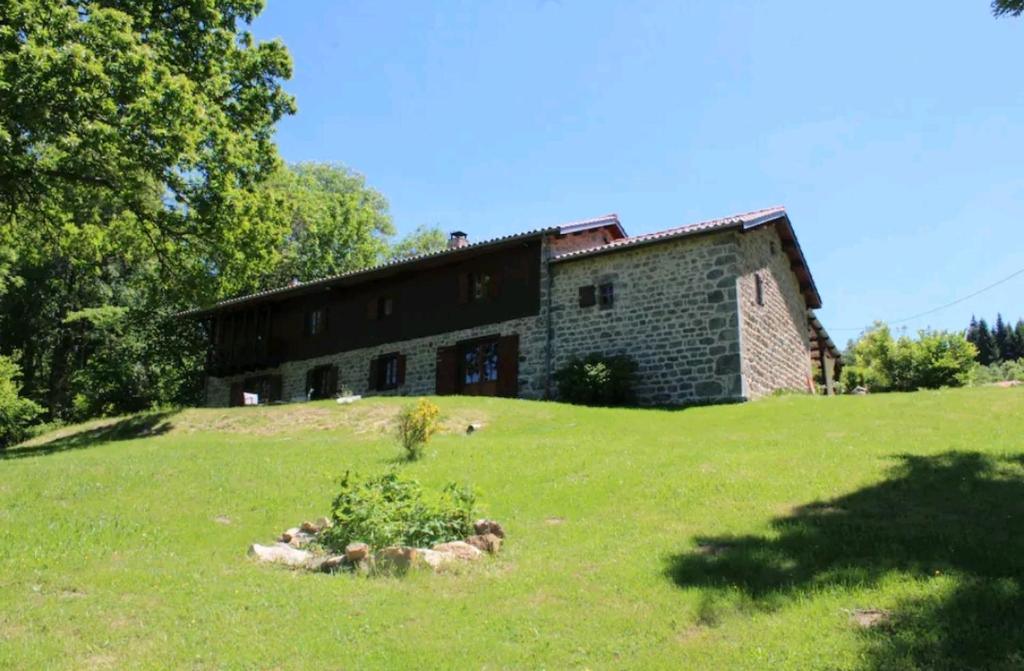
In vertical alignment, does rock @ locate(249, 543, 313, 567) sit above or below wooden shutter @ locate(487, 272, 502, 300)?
below

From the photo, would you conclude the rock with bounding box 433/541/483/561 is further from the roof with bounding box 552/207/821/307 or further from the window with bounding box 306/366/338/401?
the window with bounding box 306/366/338/401

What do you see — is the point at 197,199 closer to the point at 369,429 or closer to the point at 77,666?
the point at 369,429

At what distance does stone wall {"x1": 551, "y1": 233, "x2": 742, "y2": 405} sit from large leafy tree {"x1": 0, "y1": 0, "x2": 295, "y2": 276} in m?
10.1

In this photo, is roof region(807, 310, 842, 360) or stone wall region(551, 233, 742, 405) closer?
stone wall region(551, 233, 742, 405)

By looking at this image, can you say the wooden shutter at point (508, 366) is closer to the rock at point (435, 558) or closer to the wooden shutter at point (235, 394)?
the wooden shutter at point (235, 394)

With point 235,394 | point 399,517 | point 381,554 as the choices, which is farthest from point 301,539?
point 235,394

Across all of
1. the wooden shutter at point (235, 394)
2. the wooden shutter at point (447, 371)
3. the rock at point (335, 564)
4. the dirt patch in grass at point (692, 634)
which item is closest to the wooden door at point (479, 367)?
the wooden shutter at point (447, 371)

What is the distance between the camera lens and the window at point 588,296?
24547 millimetres

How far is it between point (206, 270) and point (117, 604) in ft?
54.1

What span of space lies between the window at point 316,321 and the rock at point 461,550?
79.6 ft

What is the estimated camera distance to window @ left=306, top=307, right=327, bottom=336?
32.0m

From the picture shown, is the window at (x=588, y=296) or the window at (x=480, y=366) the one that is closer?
the window at (x=588, y=296)

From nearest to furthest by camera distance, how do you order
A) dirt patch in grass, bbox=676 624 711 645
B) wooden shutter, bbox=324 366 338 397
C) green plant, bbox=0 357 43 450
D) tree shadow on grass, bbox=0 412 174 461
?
dirt patch in grass, bbox=676 624 711 645
tree shadow on grass, bbox=0 412 174 461
green plant, bbox=0 357 43 450
wooden shutter, bbox=324 366 338 397

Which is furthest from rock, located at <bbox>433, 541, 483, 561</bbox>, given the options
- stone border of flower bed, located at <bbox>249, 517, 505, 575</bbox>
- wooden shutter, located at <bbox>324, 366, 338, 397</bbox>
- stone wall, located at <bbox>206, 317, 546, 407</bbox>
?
wooden shutter, located at <bbox>324, 366, 338, 397</bbox>
